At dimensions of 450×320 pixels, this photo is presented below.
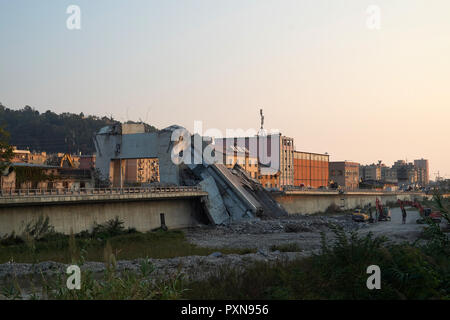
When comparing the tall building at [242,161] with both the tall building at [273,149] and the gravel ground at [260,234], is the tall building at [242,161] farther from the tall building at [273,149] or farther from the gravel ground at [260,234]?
the gravel ground at [260,234]

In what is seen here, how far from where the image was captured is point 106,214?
48.7m

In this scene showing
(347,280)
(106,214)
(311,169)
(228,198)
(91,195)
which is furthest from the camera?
(311,169)

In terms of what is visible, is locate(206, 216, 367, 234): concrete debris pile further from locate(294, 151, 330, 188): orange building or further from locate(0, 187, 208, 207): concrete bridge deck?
locate(294, 151, 330, 188): orange building

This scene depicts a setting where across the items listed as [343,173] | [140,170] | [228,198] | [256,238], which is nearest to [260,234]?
[256,238]

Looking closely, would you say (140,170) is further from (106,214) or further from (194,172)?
(106,214)

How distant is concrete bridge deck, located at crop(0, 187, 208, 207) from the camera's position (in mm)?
38812

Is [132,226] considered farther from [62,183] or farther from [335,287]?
[335,287]

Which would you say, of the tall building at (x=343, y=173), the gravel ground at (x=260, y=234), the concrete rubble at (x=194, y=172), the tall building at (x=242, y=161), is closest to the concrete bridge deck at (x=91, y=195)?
the concrete rubble at (x=194, y=172)

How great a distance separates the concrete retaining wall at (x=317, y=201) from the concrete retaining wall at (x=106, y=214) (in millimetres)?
20973

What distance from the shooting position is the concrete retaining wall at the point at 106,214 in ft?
131

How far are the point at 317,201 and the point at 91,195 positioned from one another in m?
53.3

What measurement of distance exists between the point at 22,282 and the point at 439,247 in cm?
1859

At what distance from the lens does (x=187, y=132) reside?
66375 mm
